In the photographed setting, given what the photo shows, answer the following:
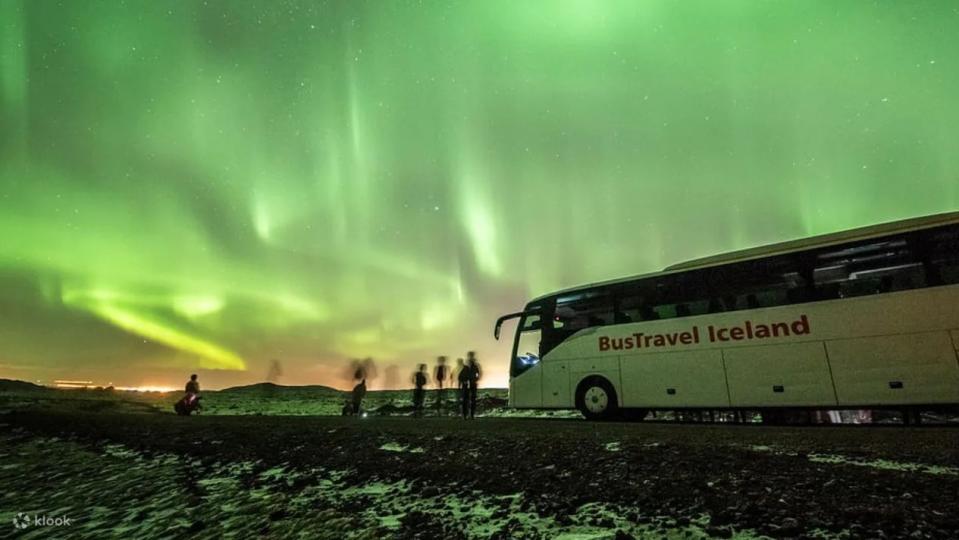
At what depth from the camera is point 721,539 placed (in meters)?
3.37

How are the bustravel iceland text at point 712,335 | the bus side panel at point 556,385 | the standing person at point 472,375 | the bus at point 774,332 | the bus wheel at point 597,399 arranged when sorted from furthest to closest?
the standing person at point 472,375, the bus side panel at point 556,385, the bus wheel at point 597,399, the bustravel iceland text at point 712,335, the bus at point 774,332

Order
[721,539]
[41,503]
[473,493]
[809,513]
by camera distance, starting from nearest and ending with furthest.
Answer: [721,539] → [809,513] → [473,493] → [41,503]

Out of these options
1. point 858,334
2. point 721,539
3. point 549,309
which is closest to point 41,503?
point 721,539

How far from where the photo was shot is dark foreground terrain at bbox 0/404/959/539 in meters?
3.80

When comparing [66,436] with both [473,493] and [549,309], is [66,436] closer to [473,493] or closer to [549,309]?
[473,493]

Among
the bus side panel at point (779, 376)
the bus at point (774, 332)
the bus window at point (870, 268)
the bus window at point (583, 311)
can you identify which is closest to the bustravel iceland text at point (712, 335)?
the bus at point (774, 332)

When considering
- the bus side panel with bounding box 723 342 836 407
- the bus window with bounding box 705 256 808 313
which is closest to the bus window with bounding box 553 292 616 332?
the bus window with bounding box 705 256 808 313

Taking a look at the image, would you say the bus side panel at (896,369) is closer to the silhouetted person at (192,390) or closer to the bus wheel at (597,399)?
the bus wheel at (597,399)

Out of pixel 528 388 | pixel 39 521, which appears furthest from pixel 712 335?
pixel 39 521

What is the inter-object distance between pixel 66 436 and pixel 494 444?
12.9 meters

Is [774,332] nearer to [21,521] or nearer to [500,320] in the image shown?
[500,320]

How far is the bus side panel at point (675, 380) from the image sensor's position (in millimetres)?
11273

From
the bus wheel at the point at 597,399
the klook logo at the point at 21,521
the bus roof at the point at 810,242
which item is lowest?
the klook logo at the point at 21,521

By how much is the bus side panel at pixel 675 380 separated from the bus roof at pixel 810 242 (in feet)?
7.97
